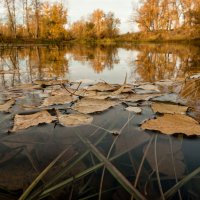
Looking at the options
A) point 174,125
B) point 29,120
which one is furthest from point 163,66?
point 29,120

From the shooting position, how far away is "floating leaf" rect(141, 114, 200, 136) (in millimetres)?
1188

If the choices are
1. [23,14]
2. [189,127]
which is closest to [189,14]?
[23,14]

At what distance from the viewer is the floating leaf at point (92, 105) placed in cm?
154

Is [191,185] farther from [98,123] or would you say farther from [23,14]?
[23,14]

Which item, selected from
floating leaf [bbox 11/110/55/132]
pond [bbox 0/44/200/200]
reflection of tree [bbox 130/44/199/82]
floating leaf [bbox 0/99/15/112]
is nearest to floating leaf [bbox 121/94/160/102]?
pond [bbox 0/44/200/200]

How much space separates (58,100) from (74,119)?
468mm

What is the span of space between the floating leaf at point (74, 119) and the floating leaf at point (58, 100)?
30 centimetres

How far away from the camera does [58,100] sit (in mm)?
1779

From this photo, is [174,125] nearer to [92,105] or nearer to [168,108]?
[168,108]

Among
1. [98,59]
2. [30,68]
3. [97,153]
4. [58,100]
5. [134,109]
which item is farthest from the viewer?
[98,59]

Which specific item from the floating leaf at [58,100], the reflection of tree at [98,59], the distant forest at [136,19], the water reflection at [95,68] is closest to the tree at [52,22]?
the distant forest at [136,19]

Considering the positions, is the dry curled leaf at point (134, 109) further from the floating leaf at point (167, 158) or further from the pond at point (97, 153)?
the floating leaf at point (167, 158)

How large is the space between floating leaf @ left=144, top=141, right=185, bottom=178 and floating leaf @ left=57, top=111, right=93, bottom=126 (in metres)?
0.43

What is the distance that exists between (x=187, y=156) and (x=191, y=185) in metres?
0.21
